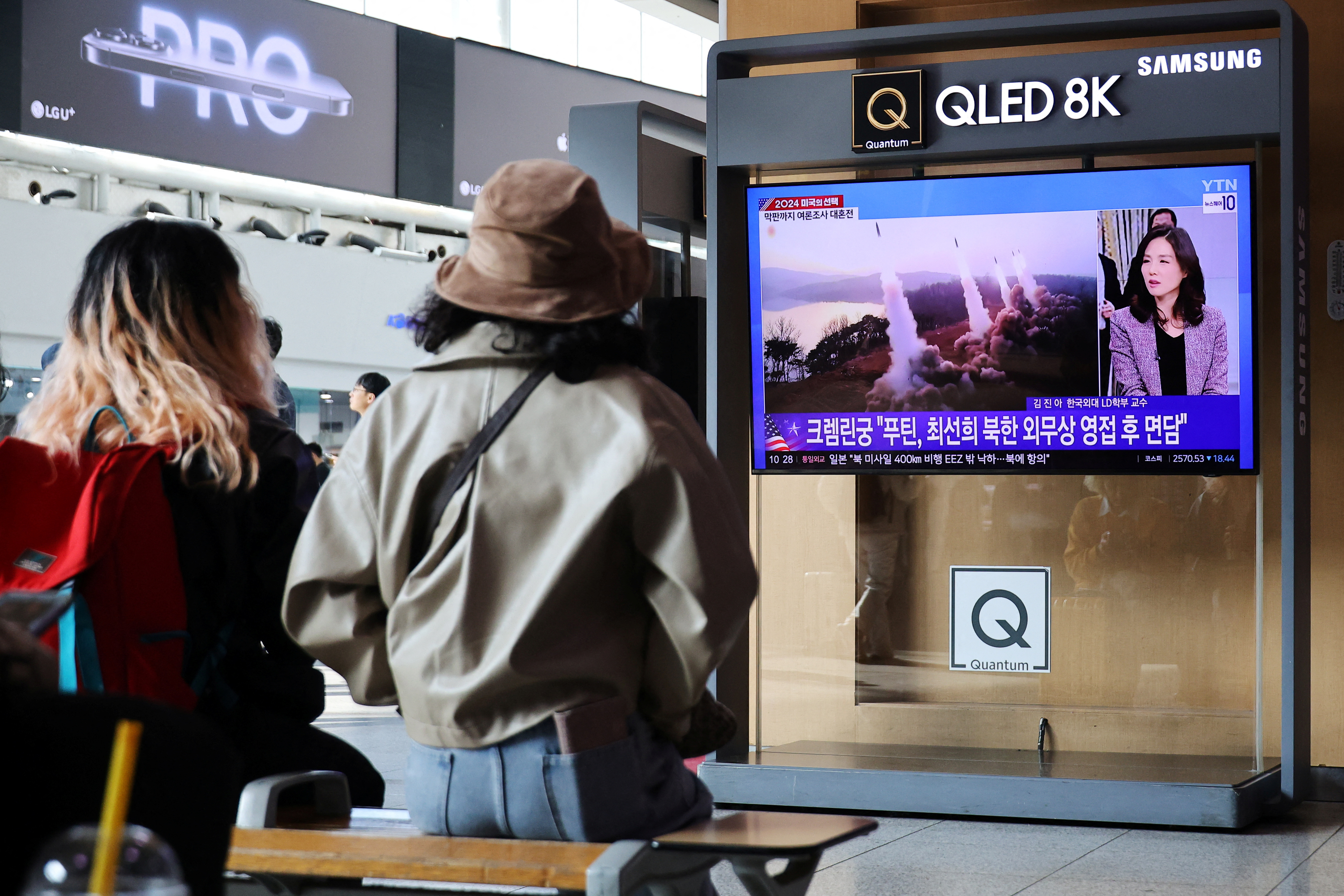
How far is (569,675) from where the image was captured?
211 centimetres

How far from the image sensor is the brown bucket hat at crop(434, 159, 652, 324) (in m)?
2.21

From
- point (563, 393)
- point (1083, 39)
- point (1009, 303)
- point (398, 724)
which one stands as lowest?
point (398, 724)

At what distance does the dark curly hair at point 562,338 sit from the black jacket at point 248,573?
0.44 metres

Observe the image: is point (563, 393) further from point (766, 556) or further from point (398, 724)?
point (398, 724)

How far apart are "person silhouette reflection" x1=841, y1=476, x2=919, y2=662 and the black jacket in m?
2.91

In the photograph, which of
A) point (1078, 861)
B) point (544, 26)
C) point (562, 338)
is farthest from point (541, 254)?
point (544, 26)

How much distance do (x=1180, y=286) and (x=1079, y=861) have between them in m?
1.77

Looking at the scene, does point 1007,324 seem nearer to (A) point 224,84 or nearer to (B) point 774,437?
(B) point 774,437

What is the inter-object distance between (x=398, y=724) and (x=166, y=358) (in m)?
4.71

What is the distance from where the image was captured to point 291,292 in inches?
571

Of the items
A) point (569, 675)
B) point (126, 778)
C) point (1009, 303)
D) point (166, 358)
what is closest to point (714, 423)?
point (1009, 303)

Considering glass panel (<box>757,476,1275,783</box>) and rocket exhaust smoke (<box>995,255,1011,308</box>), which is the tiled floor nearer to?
glass panel (<box>757,476,1275,783</box>)

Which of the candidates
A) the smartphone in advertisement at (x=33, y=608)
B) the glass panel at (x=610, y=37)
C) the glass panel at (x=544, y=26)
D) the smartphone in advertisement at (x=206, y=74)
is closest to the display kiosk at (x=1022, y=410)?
the smartphone in advertisement at (x=33, y=608)

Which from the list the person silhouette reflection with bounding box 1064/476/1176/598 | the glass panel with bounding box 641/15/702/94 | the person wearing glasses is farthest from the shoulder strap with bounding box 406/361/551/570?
the glass panel with bounding box 641/15/702/94
